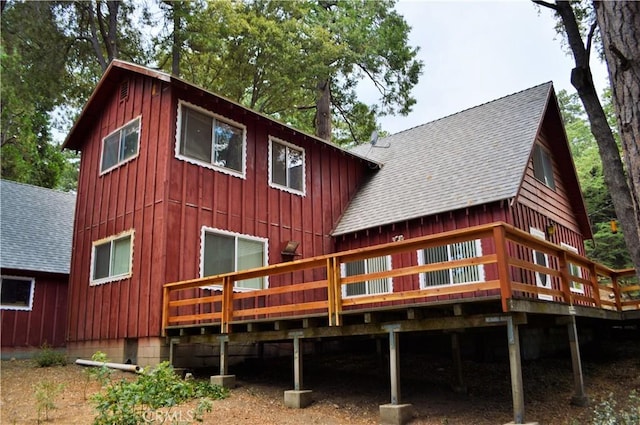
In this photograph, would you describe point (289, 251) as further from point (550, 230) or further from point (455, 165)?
point (550, 230)

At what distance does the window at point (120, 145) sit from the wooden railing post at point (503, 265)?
851 cm

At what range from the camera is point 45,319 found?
14.8 meters

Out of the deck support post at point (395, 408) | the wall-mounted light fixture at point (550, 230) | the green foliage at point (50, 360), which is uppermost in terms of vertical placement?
the wall-mounted light fixture at point (550, 230)

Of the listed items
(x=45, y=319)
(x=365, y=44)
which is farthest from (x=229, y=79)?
(x=45, y=319)

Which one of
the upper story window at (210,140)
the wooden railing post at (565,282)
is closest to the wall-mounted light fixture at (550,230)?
the wooden railing post at (565,282)

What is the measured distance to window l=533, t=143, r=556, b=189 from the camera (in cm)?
1309

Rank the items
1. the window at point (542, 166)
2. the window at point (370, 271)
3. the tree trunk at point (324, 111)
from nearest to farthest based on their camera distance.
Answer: the window at point (370, 271), the window at point (542, 166), the tree trunk at point (324, 111)

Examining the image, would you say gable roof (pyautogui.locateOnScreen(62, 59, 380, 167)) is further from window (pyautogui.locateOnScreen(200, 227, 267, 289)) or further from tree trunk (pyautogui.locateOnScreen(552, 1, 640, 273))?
tree trunk (pyautogui.locateOnScreen(552, 1, 640, 273))

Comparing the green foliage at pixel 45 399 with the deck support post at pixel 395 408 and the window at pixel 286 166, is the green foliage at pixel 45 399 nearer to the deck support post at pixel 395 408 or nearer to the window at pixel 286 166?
the deck support post at pixel 395 408

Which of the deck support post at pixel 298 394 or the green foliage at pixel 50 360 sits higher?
the green foliage at pixel 50 360

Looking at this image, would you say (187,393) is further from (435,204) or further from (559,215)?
(559,215)

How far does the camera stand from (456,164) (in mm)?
13125

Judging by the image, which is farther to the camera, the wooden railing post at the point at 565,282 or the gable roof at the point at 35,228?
the gable roof at the point at 35,228

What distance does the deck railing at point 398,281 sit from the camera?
6.25 meters
